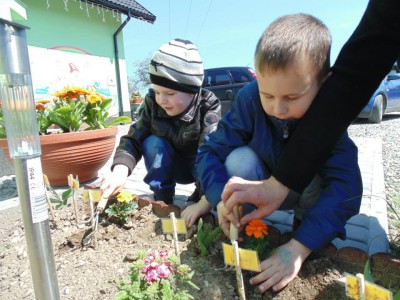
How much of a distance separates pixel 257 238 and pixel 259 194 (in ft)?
0.90

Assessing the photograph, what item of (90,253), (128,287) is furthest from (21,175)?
(90,253)

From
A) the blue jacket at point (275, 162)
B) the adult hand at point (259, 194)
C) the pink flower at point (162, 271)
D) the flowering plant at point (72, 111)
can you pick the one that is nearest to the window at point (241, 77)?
the flowering plant at point (72, 111)

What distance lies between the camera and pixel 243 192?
3.58 feet

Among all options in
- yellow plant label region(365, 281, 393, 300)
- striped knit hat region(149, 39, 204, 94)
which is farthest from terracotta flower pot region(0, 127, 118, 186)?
yellow plant label region(365, 281, 393, 300)

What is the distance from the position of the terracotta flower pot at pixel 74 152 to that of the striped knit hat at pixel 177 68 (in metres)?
1.01

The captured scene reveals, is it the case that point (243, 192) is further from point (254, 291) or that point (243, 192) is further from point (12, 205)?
point (12, 205)

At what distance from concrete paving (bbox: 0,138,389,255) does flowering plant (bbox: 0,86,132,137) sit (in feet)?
1.84

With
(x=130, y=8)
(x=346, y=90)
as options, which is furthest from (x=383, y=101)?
(x=346, y=90)

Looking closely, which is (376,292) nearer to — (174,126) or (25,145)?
(25,145)

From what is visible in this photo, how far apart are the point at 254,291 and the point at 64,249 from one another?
3.04 ft

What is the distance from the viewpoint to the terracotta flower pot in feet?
8.31

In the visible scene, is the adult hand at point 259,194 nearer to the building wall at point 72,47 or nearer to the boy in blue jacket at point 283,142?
the boy in blue jacket at point 283,142

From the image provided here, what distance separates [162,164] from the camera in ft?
6.71

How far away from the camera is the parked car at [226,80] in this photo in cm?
813
